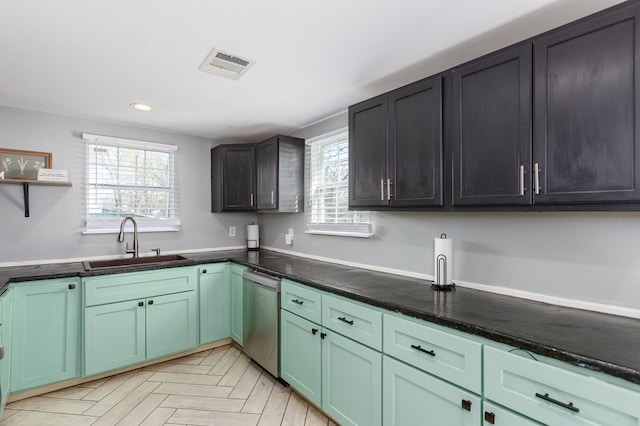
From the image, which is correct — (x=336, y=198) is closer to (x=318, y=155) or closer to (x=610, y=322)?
(x=318, y=155)

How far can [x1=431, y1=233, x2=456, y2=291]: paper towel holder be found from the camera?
193 cm

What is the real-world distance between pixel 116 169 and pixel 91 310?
1435 millimetres

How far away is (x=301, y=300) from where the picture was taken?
2.25m

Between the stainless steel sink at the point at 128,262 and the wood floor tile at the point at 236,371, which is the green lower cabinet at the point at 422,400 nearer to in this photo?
the wood floor tile at the point at 236,371

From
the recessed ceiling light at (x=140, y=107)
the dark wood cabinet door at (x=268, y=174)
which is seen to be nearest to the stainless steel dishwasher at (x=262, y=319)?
the dark wood cabinet door at (x=268, y=174)

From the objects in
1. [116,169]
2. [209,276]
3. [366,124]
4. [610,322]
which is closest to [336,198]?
[366,124]

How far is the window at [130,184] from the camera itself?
10.2 feet

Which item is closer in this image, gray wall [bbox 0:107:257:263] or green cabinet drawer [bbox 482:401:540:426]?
green cabinet drawer [bbox 482:401:540:426]

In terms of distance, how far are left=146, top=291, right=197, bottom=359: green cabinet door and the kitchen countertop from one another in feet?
1.83

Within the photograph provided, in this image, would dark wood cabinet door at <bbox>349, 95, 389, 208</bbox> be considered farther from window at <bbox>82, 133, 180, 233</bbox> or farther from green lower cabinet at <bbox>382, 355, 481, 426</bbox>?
window at <bbox>82, 133, 180, 233</bbox>

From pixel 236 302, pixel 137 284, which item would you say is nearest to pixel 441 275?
pixel 236 302

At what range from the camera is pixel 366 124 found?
7.37 ft

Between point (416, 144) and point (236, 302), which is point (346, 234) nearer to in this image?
point (416, 144)

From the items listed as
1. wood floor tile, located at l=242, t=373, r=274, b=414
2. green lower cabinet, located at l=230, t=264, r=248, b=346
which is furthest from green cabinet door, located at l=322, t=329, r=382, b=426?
green lower cabinet, located at l=230, t=264, r=248, b=346
